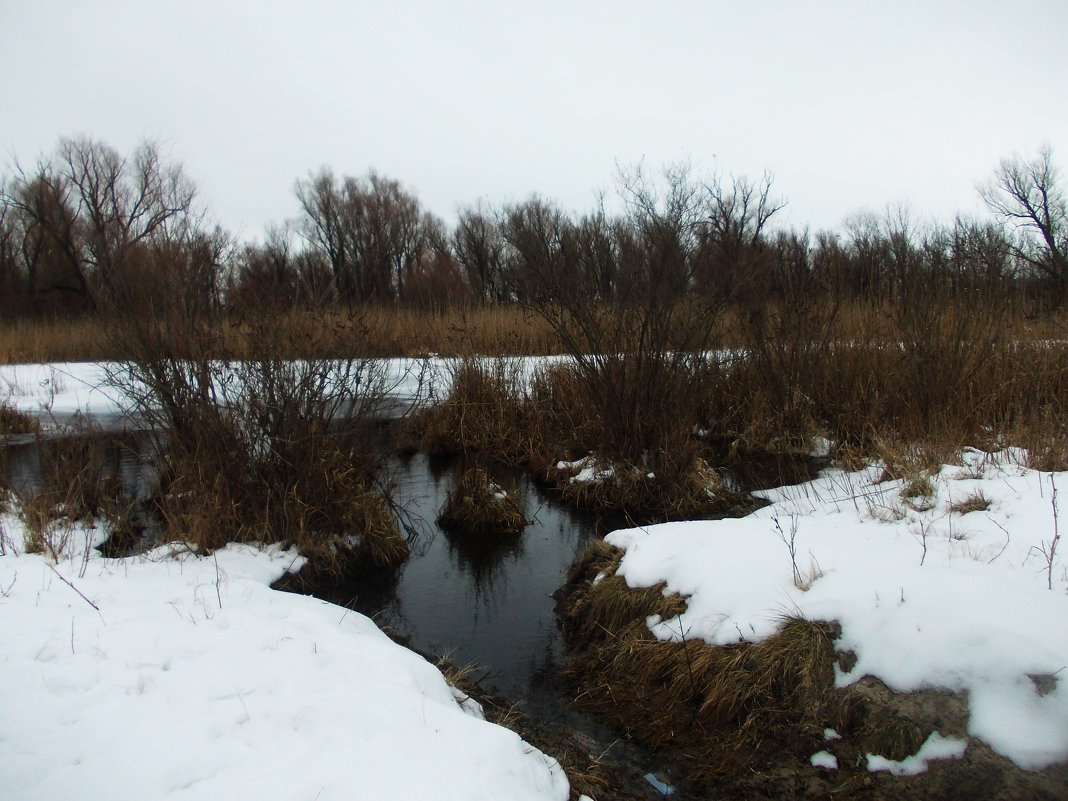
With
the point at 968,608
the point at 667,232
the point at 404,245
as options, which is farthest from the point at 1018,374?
the point at 404,245

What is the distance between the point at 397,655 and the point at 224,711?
93 centimetres

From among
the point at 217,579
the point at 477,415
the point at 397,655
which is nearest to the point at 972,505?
the point at 397,655

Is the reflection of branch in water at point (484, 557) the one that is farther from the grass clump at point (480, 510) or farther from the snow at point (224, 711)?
the snow at point (224, 711)

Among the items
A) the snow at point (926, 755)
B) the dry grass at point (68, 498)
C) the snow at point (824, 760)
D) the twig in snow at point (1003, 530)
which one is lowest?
the snow at point (824, 760)

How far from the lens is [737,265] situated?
7715 mm

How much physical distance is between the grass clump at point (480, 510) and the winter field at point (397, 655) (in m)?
2.37

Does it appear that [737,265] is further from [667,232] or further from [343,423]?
[343,423]

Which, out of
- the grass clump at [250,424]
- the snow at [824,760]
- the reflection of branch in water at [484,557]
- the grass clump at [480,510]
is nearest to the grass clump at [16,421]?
the grass clump at [250,424]

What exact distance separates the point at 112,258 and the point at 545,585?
4.77 m

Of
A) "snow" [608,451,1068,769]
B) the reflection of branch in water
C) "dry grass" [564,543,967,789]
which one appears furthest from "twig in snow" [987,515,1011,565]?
the reflection of branch in water

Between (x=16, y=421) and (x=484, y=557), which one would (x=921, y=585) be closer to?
(x=484, y=557)

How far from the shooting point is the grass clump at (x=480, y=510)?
6.74 m

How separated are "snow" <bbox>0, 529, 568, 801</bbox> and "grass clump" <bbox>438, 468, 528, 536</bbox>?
9.96 feet

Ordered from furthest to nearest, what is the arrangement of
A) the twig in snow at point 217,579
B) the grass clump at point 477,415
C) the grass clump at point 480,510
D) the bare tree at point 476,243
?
the bare tree at point 476,243, the grass clump at point 477,415, the grass clump at point 480,510, the twig in snow at point 217,579
